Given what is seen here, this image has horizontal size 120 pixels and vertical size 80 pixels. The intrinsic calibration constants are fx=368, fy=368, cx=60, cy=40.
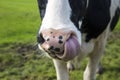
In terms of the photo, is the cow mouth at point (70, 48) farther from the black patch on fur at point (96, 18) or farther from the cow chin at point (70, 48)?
the black patch on fur at point (96, 18)

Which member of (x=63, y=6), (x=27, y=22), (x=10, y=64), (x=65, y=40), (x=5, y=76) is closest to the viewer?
(x=65, y=40)

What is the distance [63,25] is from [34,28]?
17.5ft

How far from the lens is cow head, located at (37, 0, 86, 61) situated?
9.78ft

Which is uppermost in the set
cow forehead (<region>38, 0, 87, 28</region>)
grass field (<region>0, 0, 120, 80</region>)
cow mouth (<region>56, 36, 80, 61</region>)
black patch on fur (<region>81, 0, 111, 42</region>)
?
cow forehead (<region>38, 0, 87, 28</region>)

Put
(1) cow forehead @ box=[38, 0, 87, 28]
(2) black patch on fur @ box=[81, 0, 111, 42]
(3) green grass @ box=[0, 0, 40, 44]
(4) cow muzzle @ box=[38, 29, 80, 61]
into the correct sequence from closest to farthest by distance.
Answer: (4) cow muzzle @ box=[38, 29, 80, 61]
(1) cow forehead @ box=[38, 0, 87, 28]
(2) black patch on fur @ box=[81, 0, 111, 42]
(3) green grass @ box=[0, 0, 40, 44]

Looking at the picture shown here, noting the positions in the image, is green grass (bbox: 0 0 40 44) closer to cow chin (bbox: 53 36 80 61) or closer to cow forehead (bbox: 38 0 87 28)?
cow forehead (bbox: 38 0 87 28)

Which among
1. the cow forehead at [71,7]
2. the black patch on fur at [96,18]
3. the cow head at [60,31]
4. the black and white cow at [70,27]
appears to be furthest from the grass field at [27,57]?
the cow head at [60,31]

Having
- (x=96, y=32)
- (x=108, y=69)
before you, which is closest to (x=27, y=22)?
(x=108, y=69)

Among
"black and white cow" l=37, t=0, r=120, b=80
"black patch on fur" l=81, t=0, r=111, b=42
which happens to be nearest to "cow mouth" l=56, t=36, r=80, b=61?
"black and white cow" l=37, t=0, r=120, b=80

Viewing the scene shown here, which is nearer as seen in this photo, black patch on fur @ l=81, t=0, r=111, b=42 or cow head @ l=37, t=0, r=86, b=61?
cow head @ l=37, t=0, r=86, b=61

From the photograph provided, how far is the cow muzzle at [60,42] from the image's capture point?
2.97 m

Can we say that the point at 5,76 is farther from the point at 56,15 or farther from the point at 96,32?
the point at 56,15

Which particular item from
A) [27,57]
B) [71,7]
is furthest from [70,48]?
[27,57]

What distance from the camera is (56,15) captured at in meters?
3.10
